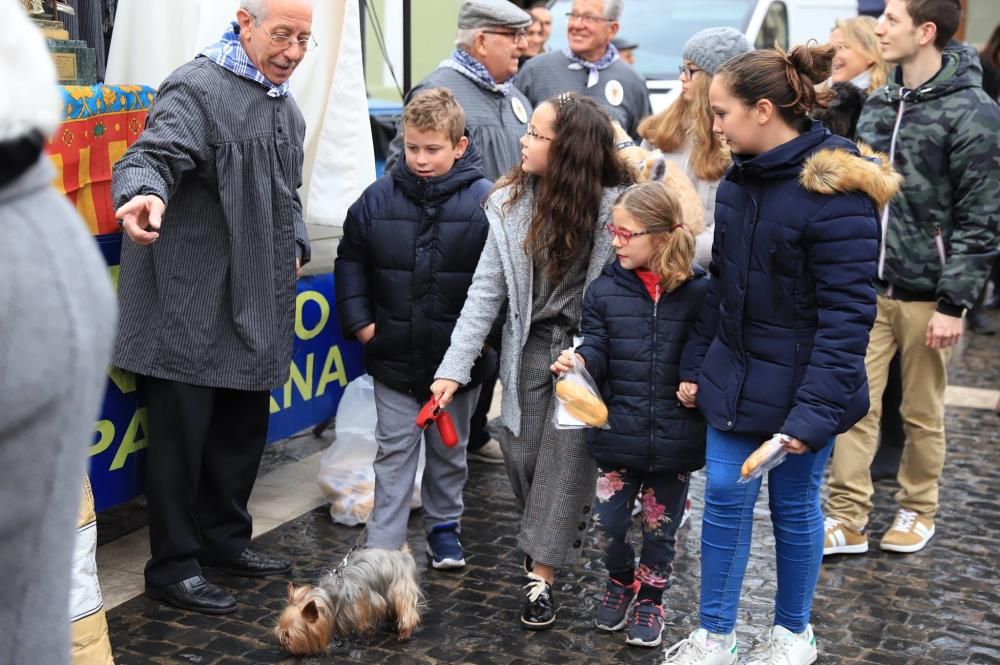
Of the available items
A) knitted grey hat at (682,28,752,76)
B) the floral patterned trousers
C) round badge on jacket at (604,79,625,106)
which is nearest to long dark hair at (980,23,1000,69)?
round badge on jacket at (604,79,625,106)

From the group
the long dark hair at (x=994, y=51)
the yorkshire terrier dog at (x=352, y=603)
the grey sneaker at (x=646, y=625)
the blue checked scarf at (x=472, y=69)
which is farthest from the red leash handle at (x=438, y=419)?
the long dark hair at (x=994, y=51)

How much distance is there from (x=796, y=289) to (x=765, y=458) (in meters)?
0.48

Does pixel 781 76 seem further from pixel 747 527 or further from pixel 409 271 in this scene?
pixel 409 271

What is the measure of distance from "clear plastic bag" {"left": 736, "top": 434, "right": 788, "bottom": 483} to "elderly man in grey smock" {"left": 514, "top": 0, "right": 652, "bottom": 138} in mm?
3160

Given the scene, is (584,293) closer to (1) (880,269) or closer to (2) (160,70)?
(1) (880,269)

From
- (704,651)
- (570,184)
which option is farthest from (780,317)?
(704,651)

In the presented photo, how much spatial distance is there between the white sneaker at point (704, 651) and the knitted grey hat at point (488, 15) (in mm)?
2939

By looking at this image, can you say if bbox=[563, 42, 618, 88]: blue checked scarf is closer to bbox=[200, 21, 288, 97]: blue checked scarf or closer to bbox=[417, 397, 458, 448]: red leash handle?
bbox=[200, 21, 288, 97]: blue checked scarf

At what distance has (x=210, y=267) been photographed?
4023mm

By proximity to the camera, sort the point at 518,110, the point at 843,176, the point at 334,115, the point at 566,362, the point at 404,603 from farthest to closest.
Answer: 1. the point at 518,110
2. the point at 334,115
3. the point at 404,603
4. the point at 566,362
5. the point at 843,176

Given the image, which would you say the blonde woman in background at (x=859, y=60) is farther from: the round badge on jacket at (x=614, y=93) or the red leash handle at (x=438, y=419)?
the red leash handle at (x=438, y=419)

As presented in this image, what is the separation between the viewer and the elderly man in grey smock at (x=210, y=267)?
3955 mm

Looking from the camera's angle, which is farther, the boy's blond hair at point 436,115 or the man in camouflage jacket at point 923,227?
the man in camouflage jacket at point 923,227

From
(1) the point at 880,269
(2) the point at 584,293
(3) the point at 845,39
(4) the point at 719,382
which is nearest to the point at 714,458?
(4) the point at 719,382
